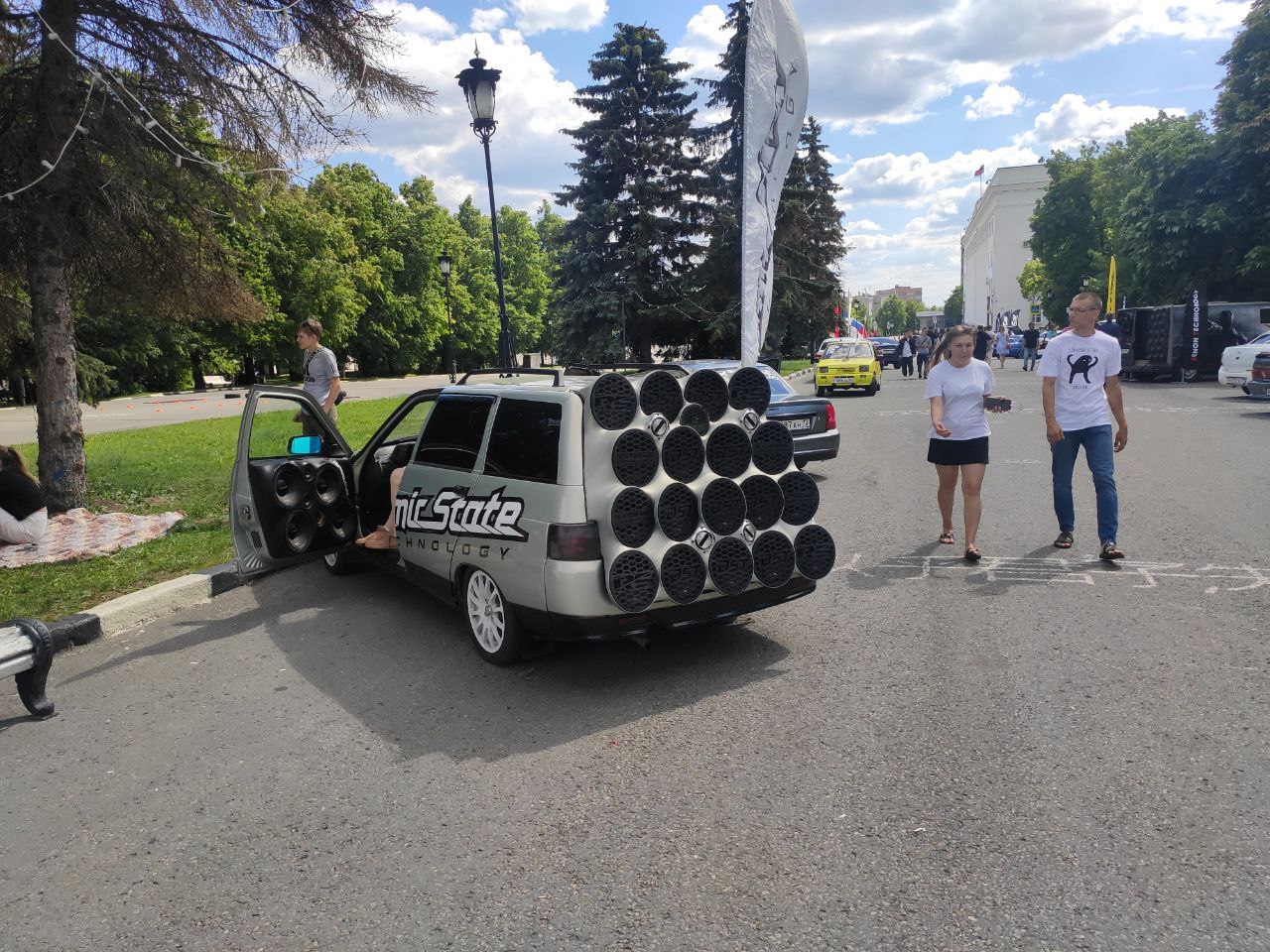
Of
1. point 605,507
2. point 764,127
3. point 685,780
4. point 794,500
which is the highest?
point 764,127

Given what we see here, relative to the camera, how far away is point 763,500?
16.1ft

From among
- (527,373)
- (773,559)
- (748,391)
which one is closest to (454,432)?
(527,373)

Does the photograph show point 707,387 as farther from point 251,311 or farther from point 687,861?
point 251,311

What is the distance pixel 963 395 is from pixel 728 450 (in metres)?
2.87

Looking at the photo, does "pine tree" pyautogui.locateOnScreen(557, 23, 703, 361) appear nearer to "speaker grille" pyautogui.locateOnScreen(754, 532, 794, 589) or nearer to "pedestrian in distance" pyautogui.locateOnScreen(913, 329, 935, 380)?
"pedestrian in distance" pyautogui.locateOnScreen(913, 329, 935, 380)

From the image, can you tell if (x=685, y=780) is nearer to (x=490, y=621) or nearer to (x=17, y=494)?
(x=490, y=621)

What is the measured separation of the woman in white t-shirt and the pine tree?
23.6m

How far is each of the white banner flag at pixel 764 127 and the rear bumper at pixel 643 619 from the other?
5509 millimetres

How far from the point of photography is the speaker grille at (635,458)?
4508mm

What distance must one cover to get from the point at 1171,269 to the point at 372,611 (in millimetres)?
38508

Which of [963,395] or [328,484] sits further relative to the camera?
[963,395]

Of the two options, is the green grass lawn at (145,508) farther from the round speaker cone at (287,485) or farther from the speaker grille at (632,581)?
the speaker grille at (632,581)

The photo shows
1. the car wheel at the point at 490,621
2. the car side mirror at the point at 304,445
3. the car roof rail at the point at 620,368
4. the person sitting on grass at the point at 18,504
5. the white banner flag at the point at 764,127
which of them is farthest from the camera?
the white banner flag at the point at 764,127

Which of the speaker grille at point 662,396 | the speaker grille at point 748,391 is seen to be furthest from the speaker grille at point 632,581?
the speaker grille at point 748,391
